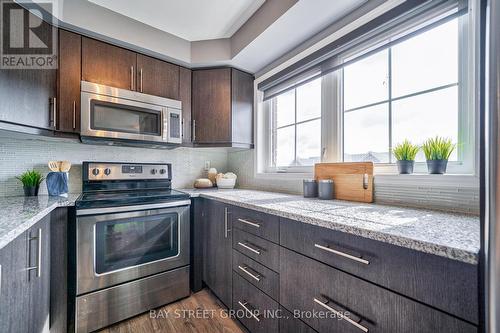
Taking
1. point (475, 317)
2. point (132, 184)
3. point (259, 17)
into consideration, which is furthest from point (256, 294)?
point (259, 17)

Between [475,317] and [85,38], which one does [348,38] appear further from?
[85,38]

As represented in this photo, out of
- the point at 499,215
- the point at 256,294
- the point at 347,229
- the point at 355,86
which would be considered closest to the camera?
the point at 499,215

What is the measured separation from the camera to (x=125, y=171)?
6.63 feet

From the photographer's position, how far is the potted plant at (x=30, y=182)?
164 centimetres

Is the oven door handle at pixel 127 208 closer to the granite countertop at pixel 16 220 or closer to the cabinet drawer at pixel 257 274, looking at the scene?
the granite countertop at pixel 16 220

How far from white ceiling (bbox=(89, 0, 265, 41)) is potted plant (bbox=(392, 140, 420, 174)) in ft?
4.61

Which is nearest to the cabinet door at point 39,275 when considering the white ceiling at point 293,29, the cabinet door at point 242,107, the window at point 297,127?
the cabinet door at point 242,107

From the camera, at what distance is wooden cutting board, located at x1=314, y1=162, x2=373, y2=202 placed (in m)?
1.35

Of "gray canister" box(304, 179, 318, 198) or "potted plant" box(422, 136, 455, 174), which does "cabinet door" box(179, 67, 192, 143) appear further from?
"potted plant" box(422, 136, 455, 174)

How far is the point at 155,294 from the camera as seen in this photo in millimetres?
1684

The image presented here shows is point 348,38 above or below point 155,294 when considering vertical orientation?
above

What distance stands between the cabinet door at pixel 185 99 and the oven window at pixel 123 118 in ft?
0.87

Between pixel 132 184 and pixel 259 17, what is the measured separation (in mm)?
1812

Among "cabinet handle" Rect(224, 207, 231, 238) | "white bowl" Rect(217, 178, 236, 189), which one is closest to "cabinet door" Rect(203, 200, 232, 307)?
"cabinet handle" Rect(224, 207, 231, 238)
